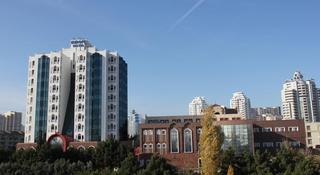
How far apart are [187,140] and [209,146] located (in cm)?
3766

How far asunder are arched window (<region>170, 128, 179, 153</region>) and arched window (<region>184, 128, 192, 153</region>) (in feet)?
5.42

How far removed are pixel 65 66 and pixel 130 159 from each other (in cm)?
5317

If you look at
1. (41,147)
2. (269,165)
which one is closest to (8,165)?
(41,147)

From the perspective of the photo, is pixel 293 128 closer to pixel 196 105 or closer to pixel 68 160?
pixel 68 160

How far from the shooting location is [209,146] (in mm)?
47562

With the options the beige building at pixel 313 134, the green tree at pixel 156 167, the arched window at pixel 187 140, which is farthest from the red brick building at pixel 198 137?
the beige building at pixel 313 134

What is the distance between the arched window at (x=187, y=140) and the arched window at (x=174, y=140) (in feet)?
5.42

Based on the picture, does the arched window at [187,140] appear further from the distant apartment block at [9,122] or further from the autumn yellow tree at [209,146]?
the distant apartment block at [9,122]

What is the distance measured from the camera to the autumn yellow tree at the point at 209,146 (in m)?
47.3

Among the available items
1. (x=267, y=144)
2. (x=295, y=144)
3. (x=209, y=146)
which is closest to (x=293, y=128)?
(x=295, y=144)

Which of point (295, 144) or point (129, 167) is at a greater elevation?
point (295, 144)

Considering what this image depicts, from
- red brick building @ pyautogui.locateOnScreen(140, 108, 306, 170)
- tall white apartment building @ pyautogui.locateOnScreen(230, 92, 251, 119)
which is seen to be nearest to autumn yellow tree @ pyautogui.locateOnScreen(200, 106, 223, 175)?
red brick building @ pyautogui.locateOnScreen(140, 108, 306, 170)

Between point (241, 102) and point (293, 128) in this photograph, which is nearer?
point (293, 128)

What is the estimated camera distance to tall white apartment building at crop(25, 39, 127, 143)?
102 metres
